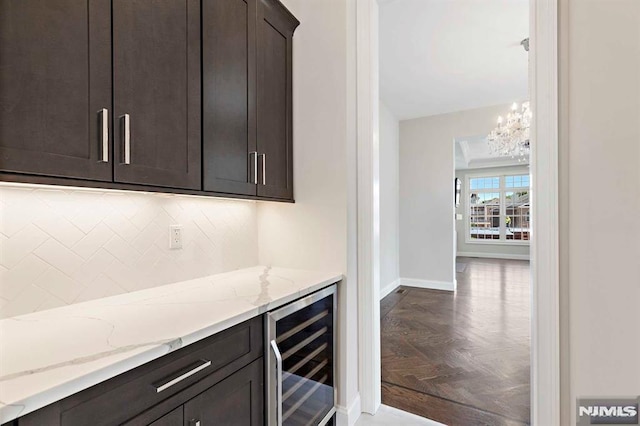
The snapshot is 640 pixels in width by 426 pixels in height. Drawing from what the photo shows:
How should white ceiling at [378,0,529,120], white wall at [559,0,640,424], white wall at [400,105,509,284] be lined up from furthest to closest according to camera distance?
white wall at [400,105,509,284], white ceiling at [378,0,529,120], white wall at [559,0,640,424]

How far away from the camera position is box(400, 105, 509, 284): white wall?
4766 mm

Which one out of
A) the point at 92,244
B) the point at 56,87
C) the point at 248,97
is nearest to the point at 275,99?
the point at 248,97

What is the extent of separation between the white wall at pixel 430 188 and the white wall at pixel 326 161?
3.40m

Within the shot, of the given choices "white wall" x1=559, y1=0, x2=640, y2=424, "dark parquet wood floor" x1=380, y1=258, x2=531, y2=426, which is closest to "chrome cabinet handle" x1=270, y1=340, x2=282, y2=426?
"dark parquet wood floor" x1=380, y1=258, x2=531, y2=426

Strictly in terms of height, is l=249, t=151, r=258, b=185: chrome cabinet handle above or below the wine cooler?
above

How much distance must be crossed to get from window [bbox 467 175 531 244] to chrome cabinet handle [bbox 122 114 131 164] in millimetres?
9692

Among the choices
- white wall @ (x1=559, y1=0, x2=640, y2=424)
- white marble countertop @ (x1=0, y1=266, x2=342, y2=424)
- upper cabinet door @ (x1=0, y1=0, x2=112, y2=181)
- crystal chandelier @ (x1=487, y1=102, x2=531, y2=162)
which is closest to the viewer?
white marble countertop @ (x1=0, y1=266, x2=342, y2=424)

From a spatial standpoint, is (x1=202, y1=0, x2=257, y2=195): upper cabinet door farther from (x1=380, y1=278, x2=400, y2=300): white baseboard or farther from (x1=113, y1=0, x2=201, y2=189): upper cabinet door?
(x1=380, y1=278, x2=400, y2=300): white baseboard

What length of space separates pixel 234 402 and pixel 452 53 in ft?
11.7

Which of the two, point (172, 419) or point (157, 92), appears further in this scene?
point (157, 92)

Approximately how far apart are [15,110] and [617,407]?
2.65 m

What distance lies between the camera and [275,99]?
1.84 m

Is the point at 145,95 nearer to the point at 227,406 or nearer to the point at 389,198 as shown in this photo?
the point at 227,406

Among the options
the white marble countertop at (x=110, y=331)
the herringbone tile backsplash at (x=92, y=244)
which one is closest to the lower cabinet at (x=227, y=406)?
the white marble countertop at (x=110, y=331)
